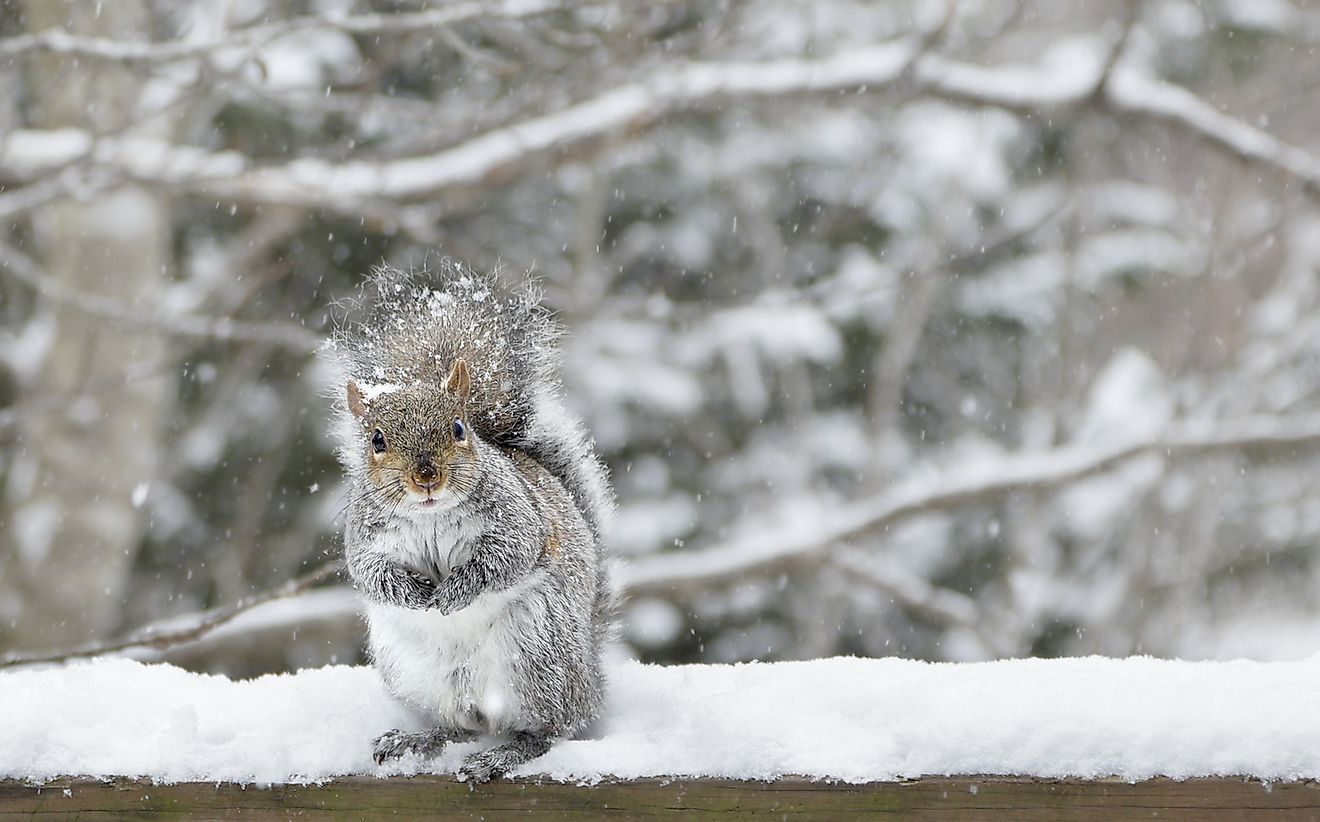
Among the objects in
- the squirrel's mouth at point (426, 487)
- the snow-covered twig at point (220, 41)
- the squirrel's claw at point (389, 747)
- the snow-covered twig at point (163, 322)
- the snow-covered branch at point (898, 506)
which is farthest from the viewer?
the snow-covered branch at point (898, 506)

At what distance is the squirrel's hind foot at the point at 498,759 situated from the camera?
4.49 ft

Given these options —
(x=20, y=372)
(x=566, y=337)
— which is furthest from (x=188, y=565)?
(x=566, y=337)

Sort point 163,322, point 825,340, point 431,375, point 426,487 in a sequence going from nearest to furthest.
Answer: point 426,487 → point 431,375 → point 163,322 → point 825,340

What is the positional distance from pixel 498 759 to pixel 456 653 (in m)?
0.12

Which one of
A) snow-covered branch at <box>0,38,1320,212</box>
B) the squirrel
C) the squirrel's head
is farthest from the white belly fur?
snow-covered branch at <box>0,38,1320,212</box>

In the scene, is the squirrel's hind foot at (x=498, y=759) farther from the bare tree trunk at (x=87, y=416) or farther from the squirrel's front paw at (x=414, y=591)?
the bare tree trunk at (x=87, y=416)

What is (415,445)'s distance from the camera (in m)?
1.29

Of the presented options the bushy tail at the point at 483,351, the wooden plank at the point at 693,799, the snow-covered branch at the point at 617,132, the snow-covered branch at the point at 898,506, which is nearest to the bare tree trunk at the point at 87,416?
the snow-covered branch at the point at 617,132

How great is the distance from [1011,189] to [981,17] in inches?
40.1

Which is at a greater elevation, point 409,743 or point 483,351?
point 483,351

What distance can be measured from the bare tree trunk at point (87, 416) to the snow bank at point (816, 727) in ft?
10.1

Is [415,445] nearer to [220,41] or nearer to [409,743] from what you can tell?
[409,743]

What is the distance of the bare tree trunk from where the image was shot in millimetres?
4445

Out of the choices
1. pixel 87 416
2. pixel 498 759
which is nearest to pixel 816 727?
pixel 498 759
